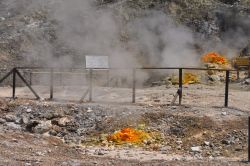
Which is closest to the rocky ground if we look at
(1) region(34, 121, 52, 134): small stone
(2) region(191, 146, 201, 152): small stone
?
(1) region(34, 121, 52, 134): small stone

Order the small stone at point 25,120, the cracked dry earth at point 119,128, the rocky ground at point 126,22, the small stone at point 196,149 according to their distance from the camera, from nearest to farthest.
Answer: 1. the cracked dry earth at point 119,128
2. the small stone at point 196,149
3. the small stone at point 25,120
4. the rocky ground at point 126,22

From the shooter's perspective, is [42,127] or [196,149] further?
[42,127]

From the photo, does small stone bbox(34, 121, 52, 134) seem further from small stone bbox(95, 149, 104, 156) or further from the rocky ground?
the rocky ground

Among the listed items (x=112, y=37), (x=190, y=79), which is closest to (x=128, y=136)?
(x=190, y=79)

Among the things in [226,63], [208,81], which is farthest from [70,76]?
[226,63]

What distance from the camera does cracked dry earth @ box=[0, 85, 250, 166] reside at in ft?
30.1

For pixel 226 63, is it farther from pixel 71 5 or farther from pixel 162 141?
pixel 162 141

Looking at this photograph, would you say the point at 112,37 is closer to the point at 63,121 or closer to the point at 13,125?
the point at 63,121

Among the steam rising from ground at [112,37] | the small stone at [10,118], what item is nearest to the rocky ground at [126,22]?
the steam rising from ground at [112,37]

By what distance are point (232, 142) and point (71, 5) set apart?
1938cm

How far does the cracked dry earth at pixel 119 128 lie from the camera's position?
30.1ft

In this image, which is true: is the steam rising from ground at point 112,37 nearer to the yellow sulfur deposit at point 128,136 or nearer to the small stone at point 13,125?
the small stone at point 13,125

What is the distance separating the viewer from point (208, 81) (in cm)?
2122

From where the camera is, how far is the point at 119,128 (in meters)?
11.7
